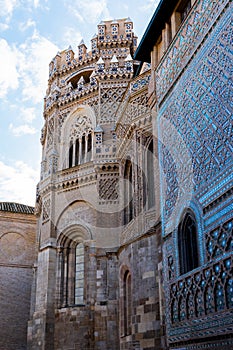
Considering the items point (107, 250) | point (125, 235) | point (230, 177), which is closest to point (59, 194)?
point (107, 250)

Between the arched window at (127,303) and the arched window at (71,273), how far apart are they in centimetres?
354

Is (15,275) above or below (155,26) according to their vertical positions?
below

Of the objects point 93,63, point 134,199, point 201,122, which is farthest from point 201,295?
point 93,63

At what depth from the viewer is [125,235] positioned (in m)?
14.6

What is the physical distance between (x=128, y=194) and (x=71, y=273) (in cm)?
428

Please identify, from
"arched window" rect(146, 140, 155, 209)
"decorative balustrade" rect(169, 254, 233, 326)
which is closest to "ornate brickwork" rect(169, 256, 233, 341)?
"decorative balustrade" rect(169, 254, 233, 326)

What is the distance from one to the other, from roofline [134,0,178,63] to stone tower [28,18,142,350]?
16.8 feet

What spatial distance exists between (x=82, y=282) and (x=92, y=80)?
8.60 metres

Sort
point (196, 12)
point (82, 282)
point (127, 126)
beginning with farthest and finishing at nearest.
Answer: point (82, 282), point (127, 126), point (196, 12)

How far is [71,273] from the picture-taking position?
17.6m

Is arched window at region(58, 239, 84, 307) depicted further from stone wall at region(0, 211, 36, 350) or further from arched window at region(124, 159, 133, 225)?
stone wall at region(0, 211, 36, 350)

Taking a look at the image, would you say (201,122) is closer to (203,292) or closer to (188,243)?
(188,243)

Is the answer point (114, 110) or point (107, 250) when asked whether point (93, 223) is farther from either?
point (114, 110)

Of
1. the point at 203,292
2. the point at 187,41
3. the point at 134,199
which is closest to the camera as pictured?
the point at 203,292
